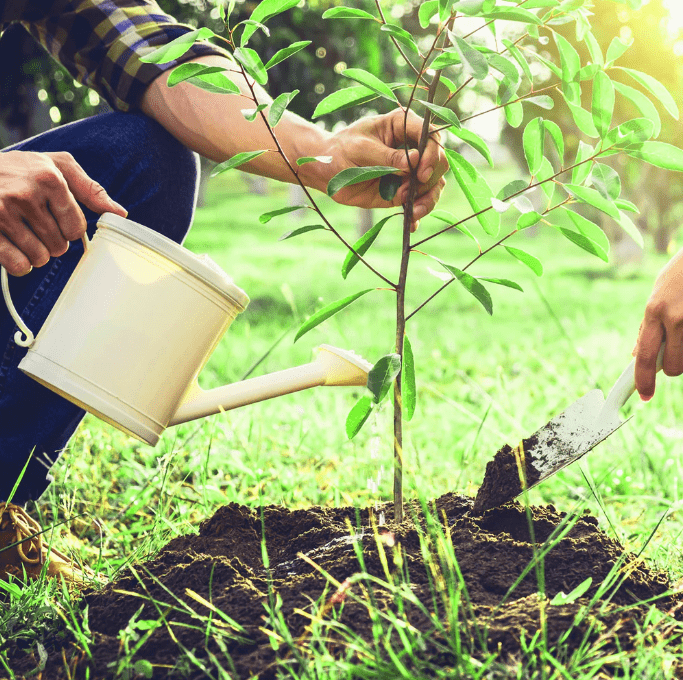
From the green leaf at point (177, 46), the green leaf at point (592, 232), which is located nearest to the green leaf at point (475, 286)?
the green leaf at point (592, 232)

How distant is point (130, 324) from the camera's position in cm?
120

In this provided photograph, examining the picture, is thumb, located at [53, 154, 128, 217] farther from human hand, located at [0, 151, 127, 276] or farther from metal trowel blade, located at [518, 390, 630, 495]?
metal trowel blade, located at [518, 390, 630, 495]

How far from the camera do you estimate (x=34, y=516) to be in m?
1.84

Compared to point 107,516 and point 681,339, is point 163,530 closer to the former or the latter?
point 107,516

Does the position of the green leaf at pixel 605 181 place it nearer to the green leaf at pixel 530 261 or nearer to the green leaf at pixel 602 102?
the green leaf at pixel 602 102

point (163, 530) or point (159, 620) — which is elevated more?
point (159, 620)

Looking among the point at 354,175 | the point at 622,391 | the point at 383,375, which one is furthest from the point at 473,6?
the point at 622,391

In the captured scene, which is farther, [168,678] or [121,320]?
[121,320]

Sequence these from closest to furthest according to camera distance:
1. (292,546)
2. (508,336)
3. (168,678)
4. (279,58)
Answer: (168,678) < (279,58) < (292,546) < (508,336)

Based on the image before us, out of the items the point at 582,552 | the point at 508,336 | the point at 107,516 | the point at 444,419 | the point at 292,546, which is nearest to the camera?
the point at 582,552

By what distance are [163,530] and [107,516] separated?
→ 0.75 feet

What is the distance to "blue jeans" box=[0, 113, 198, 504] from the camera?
164 cm

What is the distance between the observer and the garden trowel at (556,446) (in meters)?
1.37

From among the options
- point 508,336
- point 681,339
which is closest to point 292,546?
point 681,339
